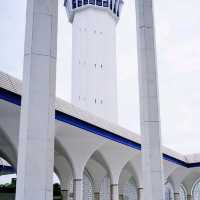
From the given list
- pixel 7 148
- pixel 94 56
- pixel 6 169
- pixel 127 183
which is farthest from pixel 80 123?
pixel 94 56

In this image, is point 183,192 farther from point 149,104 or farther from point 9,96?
point 149,104

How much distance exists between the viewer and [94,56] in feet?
166

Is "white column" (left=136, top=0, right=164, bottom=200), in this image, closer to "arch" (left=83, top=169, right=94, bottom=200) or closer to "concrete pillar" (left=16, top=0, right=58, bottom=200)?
"concrete pillar" (left=16, top=0, right=58, bottom=200)

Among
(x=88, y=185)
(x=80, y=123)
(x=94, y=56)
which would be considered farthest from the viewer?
(x=94, y=56)

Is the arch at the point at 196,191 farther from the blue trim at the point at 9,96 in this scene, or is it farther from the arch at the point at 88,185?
the blue trim at the point at 9,96

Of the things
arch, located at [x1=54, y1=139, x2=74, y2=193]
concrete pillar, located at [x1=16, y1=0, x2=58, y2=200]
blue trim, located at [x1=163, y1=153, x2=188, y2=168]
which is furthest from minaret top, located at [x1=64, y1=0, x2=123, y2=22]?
concrete pillar, located at [x1=16, y1=0, x2=58, y2=200]

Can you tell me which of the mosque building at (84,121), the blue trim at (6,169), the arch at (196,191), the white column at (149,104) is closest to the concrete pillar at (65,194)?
the mosque building at (84,121)

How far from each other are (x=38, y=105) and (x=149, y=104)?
4348 millimetres

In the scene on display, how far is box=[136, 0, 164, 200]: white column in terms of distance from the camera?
37.9 ft

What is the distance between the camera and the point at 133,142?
88.4 feet

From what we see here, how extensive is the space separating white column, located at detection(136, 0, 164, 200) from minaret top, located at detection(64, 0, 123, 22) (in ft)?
132

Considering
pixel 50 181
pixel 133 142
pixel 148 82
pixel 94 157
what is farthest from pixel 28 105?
pixel 94 157

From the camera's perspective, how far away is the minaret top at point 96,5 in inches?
2034

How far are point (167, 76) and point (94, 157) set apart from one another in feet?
38.6
